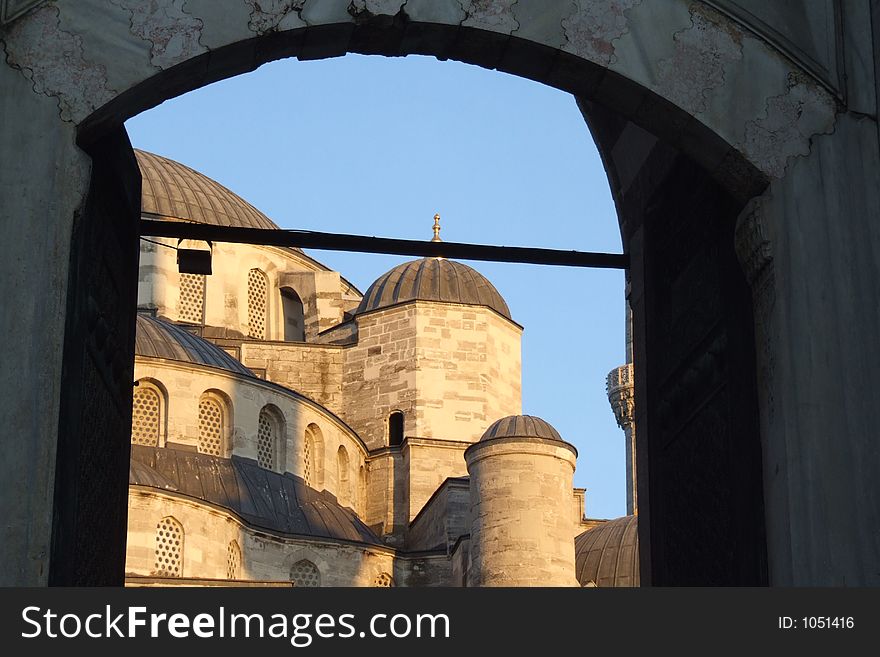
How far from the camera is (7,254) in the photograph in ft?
15.4

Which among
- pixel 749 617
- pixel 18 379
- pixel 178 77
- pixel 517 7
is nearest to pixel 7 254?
pixel 18 379

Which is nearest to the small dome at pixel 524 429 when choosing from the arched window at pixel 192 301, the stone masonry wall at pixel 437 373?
the stone masonry wall at pixel 437 373

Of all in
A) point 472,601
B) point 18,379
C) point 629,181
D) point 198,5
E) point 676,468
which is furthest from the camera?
point 629,181

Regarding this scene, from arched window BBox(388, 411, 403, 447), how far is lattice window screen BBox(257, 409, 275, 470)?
663 centimetres

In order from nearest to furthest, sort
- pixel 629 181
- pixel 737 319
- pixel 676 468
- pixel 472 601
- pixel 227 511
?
1. pixel 472 601
2. pixel 737 319
3. pixel 676 468
4. pixel 629 181
5. pixel 227 511

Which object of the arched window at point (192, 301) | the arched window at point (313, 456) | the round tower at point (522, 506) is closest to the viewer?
the round tower at point (522, 506)

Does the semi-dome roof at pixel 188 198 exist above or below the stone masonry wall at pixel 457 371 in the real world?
above

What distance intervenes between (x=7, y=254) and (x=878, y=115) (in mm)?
2353

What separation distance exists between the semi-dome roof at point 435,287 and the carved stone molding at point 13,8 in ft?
151

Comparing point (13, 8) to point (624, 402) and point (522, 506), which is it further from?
point (624, 402)

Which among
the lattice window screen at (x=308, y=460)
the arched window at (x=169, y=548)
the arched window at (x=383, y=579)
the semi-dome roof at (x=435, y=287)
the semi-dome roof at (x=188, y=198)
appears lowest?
the arched window at (x=169, y=548)

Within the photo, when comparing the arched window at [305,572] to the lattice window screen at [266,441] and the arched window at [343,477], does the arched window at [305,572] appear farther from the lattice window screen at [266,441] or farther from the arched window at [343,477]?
the arched window at [343,477]

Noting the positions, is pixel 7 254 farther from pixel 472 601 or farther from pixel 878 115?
pixel 878 115

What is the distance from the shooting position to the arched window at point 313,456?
150 ft
